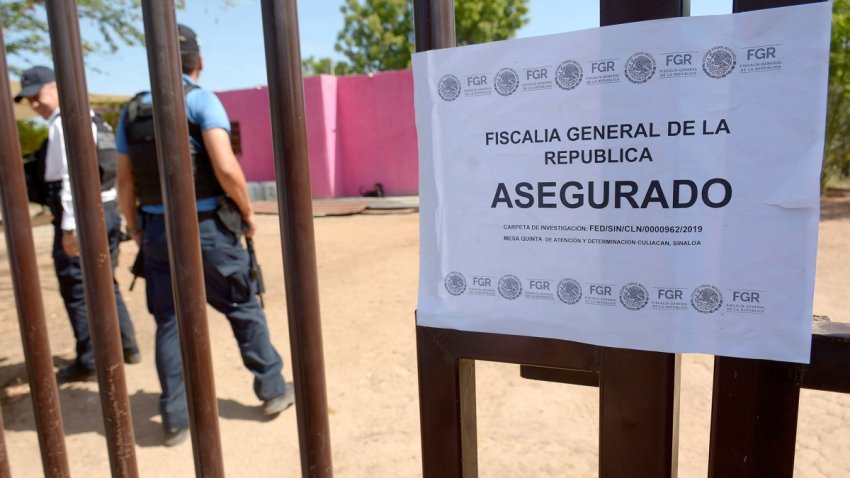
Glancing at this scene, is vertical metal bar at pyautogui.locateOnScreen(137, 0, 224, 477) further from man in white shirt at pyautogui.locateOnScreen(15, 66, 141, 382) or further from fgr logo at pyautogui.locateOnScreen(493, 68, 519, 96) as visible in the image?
man in white shirt at pyautogui.locateOnScreen(15, 66, 141, 382)

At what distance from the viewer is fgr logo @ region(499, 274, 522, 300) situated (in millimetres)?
858

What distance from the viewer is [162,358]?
270 cm

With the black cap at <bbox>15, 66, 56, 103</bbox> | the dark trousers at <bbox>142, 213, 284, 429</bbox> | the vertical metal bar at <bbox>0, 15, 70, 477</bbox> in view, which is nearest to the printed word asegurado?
the vertical metal bar at <bbox>0, 15, 70, 477</bbox>

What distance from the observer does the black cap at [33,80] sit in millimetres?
3066

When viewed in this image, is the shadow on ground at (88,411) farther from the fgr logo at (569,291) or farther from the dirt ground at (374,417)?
the fgr logo at (569,291)

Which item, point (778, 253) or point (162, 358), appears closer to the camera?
point (778, 253)

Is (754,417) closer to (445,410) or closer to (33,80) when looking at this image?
(445,410)

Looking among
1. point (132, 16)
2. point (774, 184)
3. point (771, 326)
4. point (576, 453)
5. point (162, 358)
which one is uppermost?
point (132, 16)

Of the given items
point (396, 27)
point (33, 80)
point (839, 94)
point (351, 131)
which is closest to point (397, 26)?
point (396, 27)

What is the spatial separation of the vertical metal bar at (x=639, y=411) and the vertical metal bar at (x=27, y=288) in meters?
1.17

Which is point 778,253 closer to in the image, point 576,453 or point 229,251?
point 576,453

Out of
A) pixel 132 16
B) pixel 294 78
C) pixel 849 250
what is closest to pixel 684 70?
pixel 294 78

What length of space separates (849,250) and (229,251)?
5810mm

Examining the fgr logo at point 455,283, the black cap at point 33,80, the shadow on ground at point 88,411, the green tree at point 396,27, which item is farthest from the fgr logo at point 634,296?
the green tree at point 396,27
